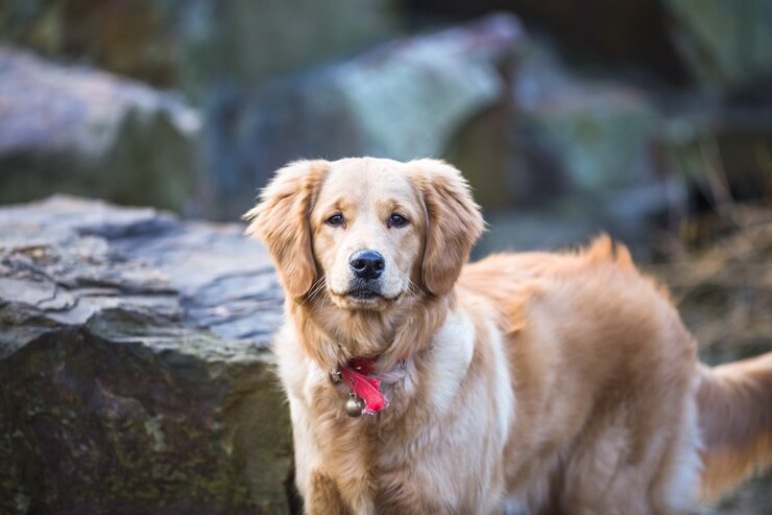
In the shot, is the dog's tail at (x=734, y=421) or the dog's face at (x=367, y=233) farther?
the dog's tail at (x=734, y=421)

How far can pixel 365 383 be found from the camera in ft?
12.3

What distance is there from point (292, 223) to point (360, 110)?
528 cm

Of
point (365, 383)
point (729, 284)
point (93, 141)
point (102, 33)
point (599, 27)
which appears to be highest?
point (599, 27)

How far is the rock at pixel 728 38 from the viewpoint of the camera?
33.4ft

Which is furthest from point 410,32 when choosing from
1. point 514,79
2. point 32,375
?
point 32,375

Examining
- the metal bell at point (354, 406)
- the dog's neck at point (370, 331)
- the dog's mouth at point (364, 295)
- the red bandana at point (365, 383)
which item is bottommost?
the metal bell at point (354, 406)

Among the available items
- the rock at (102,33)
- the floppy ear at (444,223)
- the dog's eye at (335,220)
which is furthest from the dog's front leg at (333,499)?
the rock at (102,33)

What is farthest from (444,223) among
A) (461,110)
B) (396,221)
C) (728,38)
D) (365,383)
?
(728,38)

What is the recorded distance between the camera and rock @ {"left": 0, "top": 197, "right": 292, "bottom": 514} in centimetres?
400

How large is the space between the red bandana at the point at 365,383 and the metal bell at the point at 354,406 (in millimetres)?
14

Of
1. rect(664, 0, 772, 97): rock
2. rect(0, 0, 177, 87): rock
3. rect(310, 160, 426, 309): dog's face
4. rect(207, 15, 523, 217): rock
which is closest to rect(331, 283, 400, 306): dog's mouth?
rect(310, 160, 426, 309): dog's face

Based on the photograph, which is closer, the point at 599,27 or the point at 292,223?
the point at 292,223

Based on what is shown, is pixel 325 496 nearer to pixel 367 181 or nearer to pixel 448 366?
pixel 448 366

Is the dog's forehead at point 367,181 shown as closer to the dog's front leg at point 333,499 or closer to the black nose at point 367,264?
the black nose at point 367,264
